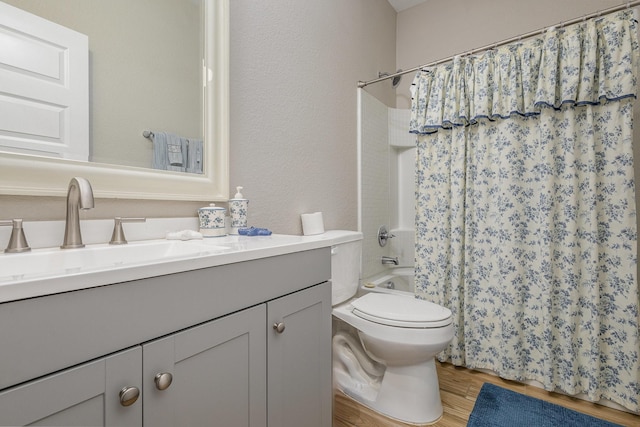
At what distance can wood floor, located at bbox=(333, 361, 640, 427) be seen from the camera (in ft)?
4.72

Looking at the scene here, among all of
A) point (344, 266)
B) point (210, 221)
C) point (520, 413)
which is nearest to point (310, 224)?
point (344, 266)

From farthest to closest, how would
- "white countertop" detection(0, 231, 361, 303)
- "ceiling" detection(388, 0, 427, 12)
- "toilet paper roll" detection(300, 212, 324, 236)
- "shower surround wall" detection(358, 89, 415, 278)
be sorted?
"ceiling" detection(388, 0, 427, 12), "shower surround wall" detection(358, 89, 415, 278), "toilet paper roll" detection(300, 212, 324, 236), "white countertop" detection(0, 231, 361, 303)

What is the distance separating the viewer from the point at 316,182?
183 centimetres

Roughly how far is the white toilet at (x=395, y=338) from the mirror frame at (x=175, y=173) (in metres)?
0.60

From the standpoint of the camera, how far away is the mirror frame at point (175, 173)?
2.63 feet

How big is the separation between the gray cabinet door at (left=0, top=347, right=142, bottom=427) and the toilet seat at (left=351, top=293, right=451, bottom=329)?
1047mm

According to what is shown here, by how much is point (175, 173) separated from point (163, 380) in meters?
0.74

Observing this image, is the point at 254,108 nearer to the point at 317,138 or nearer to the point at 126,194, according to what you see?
the point at 317,138

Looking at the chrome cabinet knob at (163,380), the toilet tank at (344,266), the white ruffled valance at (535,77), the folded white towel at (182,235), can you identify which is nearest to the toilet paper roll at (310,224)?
the toilet tank at (344,266)

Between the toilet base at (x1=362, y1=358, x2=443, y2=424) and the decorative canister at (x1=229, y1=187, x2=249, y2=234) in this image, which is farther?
the toilet base at (x1=362, y1=358, x2=443, y2=424)

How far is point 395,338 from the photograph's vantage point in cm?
137

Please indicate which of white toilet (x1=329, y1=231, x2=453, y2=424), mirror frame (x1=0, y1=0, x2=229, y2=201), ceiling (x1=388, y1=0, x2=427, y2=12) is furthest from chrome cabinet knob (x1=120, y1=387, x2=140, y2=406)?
ceiling (x1=388, y1=0, x2=427, y2=12)

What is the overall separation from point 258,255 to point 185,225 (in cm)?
48

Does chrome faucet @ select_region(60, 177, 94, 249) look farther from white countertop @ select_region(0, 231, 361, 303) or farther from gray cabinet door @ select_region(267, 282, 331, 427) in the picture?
gray cabinet door @ select_region(267, 282, 331, 427)
